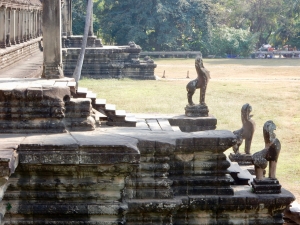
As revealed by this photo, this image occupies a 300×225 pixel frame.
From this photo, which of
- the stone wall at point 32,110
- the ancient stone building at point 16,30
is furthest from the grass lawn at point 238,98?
the stone wall at point 32,110

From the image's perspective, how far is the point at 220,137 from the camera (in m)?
7.62

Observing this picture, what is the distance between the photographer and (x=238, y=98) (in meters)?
23.4

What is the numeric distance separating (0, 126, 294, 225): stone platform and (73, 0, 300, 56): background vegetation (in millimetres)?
37746

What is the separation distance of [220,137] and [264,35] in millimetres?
52288

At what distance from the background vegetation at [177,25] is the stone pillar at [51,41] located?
A: 116ft

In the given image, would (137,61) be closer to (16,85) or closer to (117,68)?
(117,68)

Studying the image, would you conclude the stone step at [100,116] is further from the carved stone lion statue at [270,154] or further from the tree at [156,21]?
the tree at [156,21]

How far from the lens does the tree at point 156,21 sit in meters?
46.4

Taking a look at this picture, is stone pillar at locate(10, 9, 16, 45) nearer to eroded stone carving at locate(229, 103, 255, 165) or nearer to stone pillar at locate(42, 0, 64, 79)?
stone pillar at locate(42, 0, 64, 79)

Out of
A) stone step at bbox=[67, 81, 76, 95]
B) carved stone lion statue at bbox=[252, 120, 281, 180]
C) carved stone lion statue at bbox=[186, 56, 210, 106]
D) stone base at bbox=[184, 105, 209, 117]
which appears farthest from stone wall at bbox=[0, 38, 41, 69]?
carved stone lion statue at bbox=[252, 120, 281, 180]

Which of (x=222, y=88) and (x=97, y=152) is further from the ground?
(x=97, y=152)

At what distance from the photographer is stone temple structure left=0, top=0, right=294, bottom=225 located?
22.6 ft

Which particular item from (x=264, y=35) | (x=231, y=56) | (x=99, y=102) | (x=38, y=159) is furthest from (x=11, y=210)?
(x=264, y=35)

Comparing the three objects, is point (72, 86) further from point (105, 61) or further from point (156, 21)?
point (156, 21)
